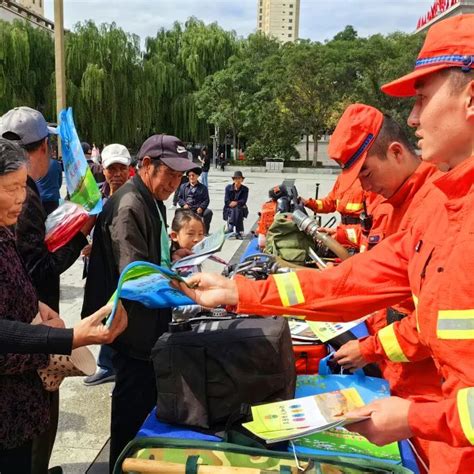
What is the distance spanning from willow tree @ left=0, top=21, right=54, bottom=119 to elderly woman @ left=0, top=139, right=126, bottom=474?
891 inches

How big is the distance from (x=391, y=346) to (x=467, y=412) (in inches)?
29.4

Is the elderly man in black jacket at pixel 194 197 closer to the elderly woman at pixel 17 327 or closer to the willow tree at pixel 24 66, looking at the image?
the elderly woman at pixel 17 327

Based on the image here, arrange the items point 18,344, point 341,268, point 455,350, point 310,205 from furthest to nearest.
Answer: point 310,205
point 341,268
point 18,344
point 455,350

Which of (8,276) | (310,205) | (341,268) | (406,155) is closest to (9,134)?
(8,276)

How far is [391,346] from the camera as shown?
1.80 meters

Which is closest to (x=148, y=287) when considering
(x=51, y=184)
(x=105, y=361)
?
(x=105, y=361)

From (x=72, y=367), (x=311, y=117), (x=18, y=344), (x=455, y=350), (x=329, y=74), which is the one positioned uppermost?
(x=329, y=74)

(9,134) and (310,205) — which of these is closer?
(9,134)

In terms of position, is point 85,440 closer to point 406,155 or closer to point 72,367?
point 72,367

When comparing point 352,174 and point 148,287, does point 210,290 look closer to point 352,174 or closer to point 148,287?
point 148,287

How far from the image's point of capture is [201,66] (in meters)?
29.2

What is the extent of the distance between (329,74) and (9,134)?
24.0 m

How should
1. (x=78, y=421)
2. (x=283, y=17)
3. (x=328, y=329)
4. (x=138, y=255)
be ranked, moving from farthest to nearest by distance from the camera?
(x=283, y=17), (x=78, y=421), (x=328, y=329), (x=138, y=255)

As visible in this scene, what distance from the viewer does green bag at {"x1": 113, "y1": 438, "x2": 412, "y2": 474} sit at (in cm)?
156
